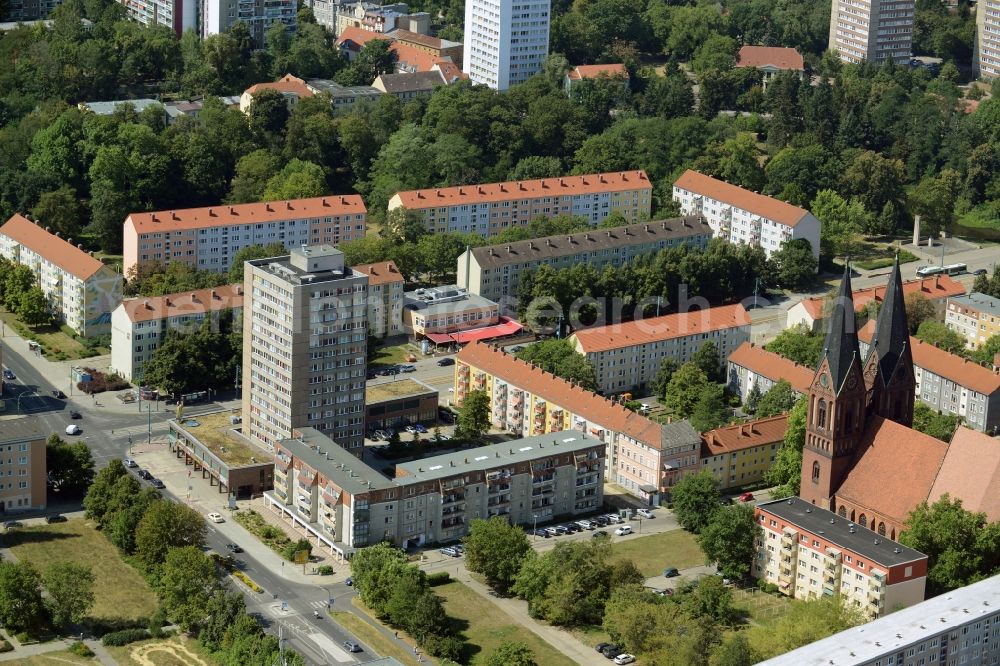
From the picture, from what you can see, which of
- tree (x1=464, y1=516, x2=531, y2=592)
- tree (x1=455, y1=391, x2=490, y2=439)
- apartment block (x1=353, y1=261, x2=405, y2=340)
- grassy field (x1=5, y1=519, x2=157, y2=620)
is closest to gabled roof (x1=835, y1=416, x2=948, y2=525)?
tree (x1=464, y1=516, x2=531, y2=592)

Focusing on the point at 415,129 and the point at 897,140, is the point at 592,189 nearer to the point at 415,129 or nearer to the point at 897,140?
the point at 415,129

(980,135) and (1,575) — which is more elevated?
(980,135)

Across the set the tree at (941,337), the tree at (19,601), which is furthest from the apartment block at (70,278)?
the tree at (941,337)

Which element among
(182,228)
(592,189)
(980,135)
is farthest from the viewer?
(980,135)

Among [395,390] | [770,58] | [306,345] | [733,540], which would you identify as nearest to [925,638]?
[733,540]

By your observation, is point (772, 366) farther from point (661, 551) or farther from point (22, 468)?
point (22, 468)

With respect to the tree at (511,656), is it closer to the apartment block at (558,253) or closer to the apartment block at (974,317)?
the apartment block at (558,253)

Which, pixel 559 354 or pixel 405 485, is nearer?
pixel 405 485

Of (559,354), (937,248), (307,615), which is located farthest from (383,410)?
(937,248)
